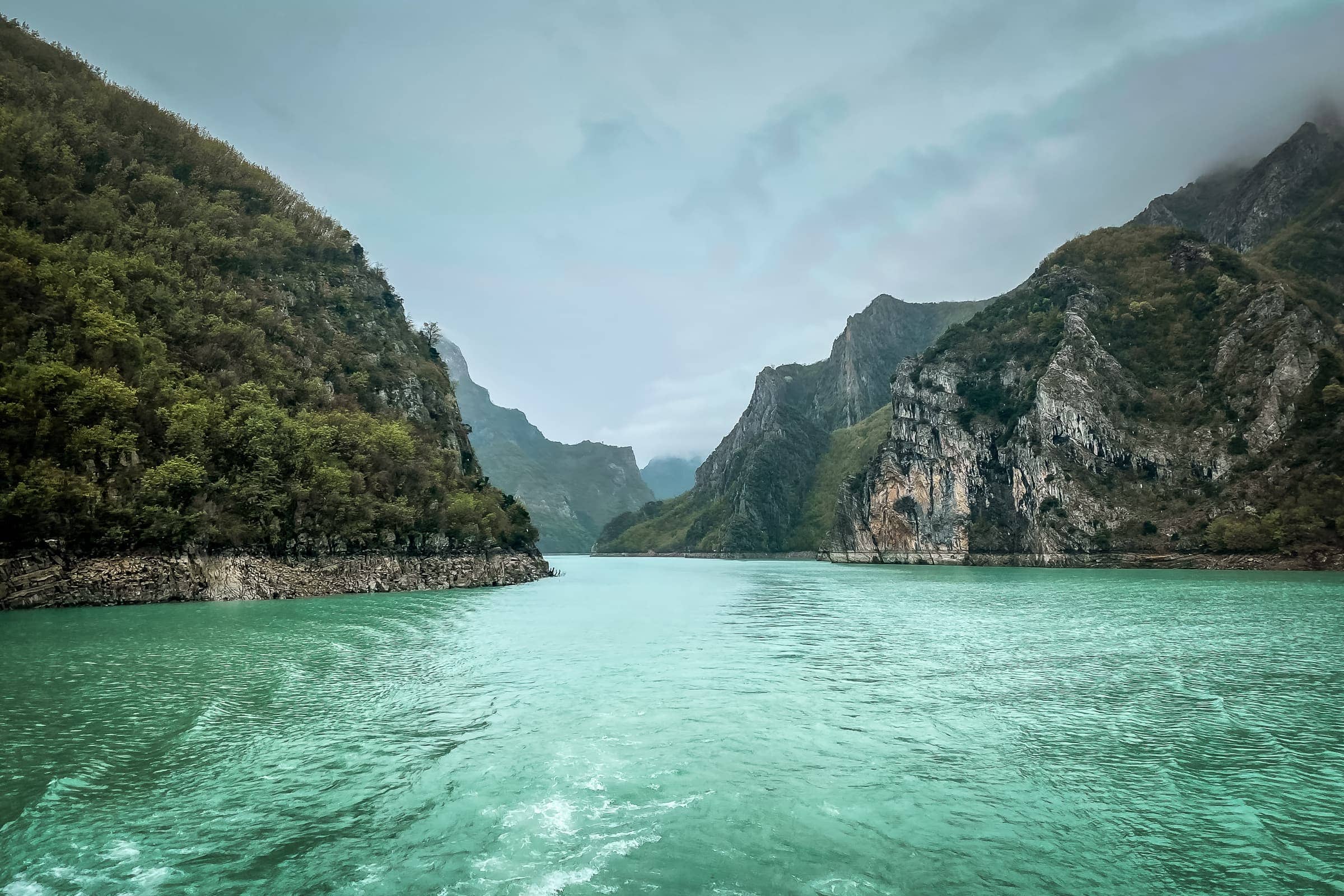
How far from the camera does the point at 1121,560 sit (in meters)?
118

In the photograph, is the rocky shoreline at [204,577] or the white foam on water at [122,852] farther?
the rocky shoreline at [204,577]

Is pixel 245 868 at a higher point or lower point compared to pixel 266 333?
lower

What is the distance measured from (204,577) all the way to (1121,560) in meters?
139

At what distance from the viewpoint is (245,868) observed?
8.76 metres

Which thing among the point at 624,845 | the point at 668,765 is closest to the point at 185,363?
the point at 668,765

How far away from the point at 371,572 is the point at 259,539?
10.9 m

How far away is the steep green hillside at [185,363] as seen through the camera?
4388 cm

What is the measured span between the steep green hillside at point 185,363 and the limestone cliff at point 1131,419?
11206 cm

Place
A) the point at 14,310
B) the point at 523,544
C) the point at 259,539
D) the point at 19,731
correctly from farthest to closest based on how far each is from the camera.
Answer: the point at 523,544, the point at 259,539, the point at 14,310, the point at 19,731

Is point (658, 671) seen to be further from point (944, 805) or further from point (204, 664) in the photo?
point (204, 664)

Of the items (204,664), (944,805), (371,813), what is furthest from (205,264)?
(944,805)

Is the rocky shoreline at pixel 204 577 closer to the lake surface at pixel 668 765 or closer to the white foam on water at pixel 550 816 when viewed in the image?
the lake surface at pixel 668 765

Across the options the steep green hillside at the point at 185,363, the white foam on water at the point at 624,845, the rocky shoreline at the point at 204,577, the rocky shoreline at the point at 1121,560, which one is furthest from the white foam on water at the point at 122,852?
the rocky shoreline at the point at 1121,560

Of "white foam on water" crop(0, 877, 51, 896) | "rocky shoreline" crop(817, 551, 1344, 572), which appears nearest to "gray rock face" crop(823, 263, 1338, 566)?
"rocky shoreline" crop(817, 551, 1344, 572)
